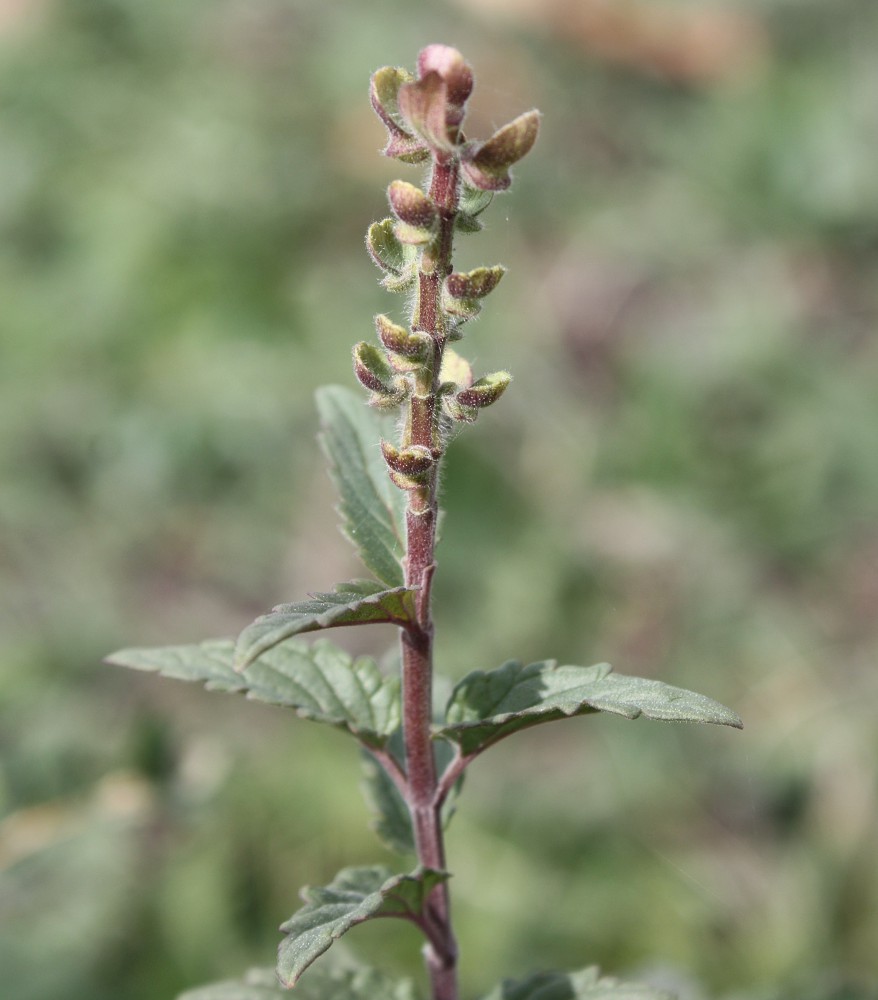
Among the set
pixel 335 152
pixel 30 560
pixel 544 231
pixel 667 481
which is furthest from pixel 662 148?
pixel 30 560

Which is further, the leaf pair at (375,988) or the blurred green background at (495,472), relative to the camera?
the blurred green background at (495,472)

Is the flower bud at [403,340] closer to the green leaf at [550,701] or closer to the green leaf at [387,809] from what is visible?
the green leaf at [550,701]

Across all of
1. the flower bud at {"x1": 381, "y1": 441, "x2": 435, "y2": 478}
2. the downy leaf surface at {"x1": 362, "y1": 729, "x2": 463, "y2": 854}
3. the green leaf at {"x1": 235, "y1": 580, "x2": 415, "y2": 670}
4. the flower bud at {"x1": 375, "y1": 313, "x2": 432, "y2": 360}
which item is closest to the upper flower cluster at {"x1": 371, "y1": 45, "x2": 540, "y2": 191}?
the flower bud at {"x1": 375, "y1": 313, "x2": 432, "y2": 360}

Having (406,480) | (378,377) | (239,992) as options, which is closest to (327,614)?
(406,480)

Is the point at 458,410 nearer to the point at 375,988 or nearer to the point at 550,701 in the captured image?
the point at 550,701

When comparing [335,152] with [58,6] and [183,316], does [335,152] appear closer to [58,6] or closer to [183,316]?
[183,316]

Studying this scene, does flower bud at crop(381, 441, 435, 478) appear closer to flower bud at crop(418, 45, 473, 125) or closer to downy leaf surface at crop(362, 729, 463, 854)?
flower bud at crop(418, 45, 473, 125)

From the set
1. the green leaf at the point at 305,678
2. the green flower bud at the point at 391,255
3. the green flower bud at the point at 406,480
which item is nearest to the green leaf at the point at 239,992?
the green leaf at the point at 305,678
